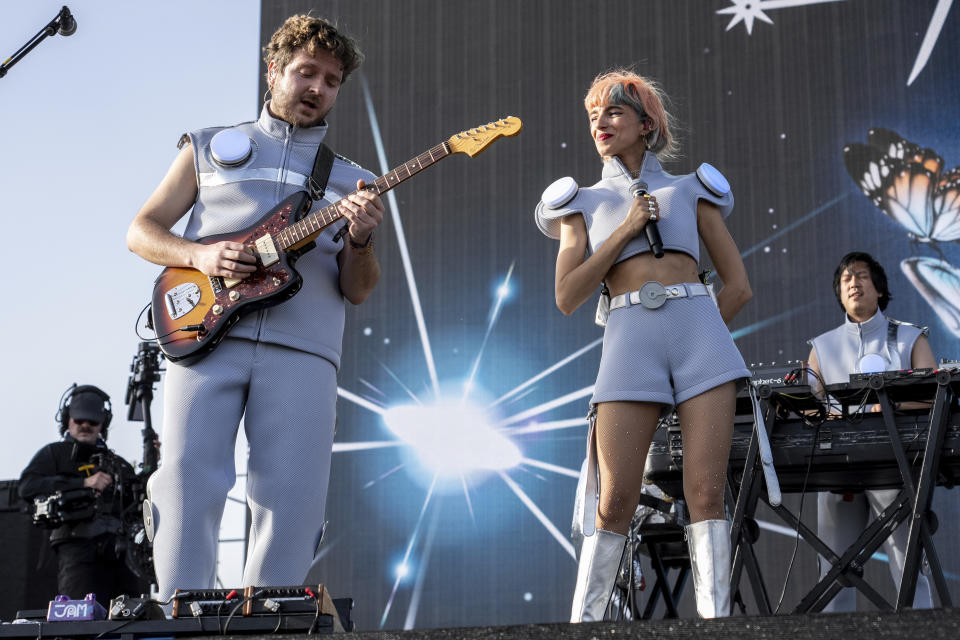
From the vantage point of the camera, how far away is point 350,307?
5.57 meters

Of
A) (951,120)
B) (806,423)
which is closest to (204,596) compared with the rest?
(806,423)

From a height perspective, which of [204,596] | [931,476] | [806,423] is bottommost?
[204,596]

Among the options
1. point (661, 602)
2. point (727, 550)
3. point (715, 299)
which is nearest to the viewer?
point (727, 550)

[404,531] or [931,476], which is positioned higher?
[404,531]

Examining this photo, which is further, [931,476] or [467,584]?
[467,584]

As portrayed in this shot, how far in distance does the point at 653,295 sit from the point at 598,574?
557 millimetres

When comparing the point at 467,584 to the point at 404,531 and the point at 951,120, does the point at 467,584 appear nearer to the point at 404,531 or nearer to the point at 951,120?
the point at 404,531

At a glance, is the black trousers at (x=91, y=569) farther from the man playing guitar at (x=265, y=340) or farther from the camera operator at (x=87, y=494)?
the man playing guitar at (x=265, y=340)

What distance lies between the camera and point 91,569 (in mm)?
4230

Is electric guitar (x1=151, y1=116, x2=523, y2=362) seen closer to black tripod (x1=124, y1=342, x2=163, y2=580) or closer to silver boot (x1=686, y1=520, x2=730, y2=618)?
silver boot (x1=686, y1=520, x2=730, y2=618)

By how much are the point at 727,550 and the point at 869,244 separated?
330 cm

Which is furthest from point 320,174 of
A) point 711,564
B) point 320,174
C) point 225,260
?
point 711,564

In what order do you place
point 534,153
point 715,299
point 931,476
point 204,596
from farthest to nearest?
point 534,153, point 931,476, point 715,299, point 204,596

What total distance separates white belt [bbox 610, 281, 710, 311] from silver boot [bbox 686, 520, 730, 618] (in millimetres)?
441
